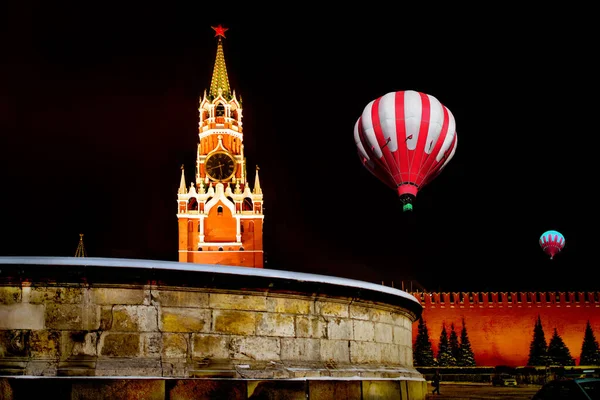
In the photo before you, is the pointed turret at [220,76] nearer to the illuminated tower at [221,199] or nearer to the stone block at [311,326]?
the illuminated tower at [221,199]

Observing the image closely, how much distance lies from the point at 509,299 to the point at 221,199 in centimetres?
2161

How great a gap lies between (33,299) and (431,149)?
15.7 meters

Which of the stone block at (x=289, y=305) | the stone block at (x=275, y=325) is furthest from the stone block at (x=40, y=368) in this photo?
the stone block at (x=289, y=305)

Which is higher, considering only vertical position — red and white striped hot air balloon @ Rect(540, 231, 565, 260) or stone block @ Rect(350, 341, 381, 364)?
red and white striped hot air balloon @ Rect(540, 231, 565, 260)

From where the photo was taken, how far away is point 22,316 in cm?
622

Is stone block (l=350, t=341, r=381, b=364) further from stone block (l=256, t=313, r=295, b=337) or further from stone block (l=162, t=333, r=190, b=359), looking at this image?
stone block (l=162, t=333, r=190, b=359)

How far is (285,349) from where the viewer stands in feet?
22.7

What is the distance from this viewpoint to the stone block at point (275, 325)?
6.87 meters

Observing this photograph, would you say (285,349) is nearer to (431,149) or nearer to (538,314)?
(431,149)

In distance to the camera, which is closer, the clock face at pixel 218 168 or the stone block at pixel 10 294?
the stone block at pixel 10 294

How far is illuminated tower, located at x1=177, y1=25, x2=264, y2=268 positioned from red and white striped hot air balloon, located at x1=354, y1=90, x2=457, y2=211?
3369 centimetres

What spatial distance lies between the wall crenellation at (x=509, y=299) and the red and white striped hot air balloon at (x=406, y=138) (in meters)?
28.1

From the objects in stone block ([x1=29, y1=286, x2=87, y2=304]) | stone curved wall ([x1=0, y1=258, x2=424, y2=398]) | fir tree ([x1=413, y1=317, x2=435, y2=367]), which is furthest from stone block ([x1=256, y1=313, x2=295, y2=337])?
fir tree ([x1=413, y1=317, x2=435, y2=367])

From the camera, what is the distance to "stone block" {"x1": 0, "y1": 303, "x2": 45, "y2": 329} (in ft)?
20.4
